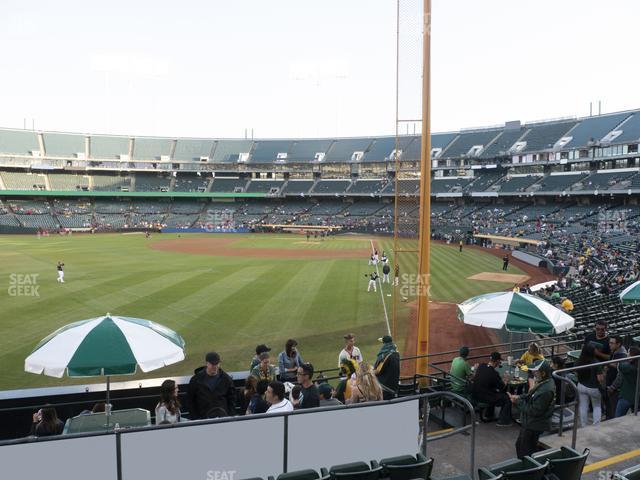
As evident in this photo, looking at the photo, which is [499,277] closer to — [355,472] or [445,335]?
[445,335]

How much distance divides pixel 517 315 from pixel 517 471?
17.5ft

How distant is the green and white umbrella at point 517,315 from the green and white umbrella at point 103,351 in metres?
6.20

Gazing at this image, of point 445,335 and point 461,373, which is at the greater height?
point 461,373

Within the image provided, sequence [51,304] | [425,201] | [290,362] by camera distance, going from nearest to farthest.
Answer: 1. [290,362]
2. [425,201]
3. [51,304]

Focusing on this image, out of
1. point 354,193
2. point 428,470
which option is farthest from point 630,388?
point 354,193

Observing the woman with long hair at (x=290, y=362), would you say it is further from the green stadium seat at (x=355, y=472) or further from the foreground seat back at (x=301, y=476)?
the foreground seat back at (x=301, y=476)

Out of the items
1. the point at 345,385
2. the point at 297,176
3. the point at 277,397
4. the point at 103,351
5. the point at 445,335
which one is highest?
the point at 297,176

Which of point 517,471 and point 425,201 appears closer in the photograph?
point 517,471

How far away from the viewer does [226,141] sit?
9925cm

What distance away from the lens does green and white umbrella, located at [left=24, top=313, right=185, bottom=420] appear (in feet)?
21.0

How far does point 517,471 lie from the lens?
4.61m

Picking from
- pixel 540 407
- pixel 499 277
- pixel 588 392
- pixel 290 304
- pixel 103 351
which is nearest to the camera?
pixel 540 407

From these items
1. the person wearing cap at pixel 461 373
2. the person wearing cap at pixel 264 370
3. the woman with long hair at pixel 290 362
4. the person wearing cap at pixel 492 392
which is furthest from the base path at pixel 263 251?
the person wearing cap at pixel 492 392
